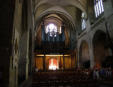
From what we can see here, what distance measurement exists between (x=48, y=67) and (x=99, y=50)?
11.0m

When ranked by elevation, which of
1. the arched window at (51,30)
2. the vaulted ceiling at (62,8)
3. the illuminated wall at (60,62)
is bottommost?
the illuminated wall at (60,62)

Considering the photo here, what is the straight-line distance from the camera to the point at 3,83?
3.38m

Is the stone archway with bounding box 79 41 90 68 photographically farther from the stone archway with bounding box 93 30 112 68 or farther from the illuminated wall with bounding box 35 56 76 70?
the stone archway with bounding box 93 30 112 68

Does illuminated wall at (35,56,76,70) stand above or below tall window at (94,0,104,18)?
below

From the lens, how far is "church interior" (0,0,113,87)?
3906 millimetres

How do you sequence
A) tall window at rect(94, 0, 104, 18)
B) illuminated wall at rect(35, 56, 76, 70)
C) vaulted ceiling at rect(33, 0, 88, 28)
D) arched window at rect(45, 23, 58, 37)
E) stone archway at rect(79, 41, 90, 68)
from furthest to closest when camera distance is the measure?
arched window at rect(45, 23, 58, 37), illuminated wall at rect(35, 56, 76, 70), stone archway at rect(79, 41, 90, 68), vaulted ceiling at rect(33, 0, 88, 28), tall window at rect(94, 0, 104, 18)

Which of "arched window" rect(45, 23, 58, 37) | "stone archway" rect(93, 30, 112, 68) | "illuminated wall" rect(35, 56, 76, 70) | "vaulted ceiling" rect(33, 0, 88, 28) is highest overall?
"vaulted ceiling" rect(33, 0, 88, 28)

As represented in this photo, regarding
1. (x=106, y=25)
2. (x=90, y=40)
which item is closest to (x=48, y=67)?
(x=90, y=40)

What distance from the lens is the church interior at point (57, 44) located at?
12.8 ft

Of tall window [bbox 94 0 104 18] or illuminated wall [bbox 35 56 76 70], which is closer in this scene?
tall window [bbox 94 0 104 18]

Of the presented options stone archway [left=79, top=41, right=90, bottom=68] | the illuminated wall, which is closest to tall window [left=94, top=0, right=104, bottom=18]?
stone archway [left=79, top=41, right=90, bottom=68]

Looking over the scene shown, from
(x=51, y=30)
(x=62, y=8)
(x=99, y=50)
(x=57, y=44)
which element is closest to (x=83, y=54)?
(x=99, y=50)

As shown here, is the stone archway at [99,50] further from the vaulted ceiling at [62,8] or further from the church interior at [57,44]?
the vaulted ceiling at [62,8]

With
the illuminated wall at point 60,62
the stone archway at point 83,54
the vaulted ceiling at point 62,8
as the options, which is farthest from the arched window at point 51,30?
the stone archway at point 83,54
